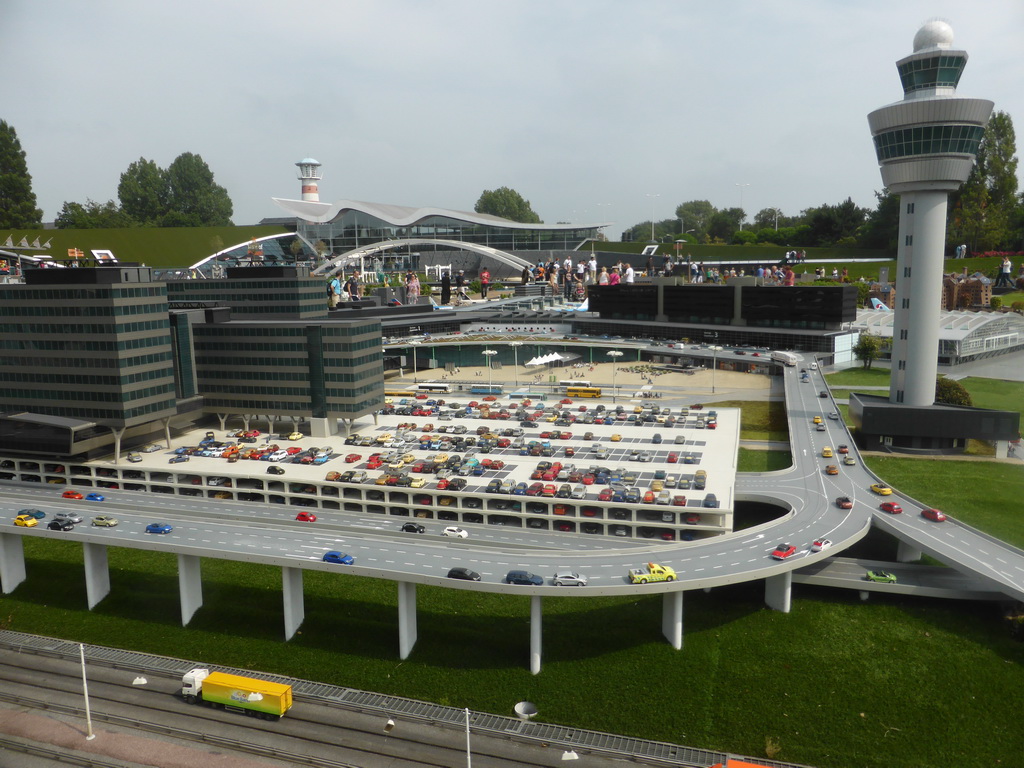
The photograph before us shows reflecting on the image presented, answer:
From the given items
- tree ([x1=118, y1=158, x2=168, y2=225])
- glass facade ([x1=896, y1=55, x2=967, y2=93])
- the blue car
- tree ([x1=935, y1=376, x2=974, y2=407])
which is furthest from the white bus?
tree ([x1=118, y1=158, x2=168, y2=225])

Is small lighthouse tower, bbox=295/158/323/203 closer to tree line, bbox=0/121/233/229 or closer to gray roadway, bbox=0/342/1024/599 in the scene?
tree line, bbox=0/121/233/229

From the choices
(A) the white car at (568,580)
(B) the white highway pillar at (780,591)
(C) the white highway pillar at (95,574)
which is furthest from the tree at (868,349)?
(C) the white highway pillar at (95,574)

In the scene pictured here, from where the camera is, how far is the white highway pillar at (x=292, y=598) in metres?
39.0

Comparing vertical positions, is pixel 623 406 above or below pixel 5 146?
below

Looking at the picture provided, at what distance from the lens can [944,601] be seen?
130 feet

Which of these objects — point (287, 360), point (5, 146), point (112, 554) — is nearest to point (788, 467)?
point (287, 360)

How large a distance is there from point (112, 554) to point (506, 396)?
40320mm

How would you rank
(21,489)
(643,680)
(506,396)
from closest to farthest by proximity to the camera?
(643,680) → (21,489) → (506,396)

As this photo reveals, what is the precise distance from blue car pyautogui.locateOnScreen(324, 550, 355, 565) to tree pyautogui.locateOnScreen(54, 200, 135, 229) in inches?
6504

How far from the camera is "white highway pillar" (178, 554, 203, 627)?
134ft

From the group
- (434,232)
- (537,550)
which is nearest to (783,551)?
(537,550)

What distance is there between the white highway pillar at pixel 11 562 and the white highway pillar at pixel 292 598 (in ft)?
60.7

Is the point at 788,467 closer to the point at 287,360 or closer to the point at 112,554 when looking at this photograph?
the point at 287,360

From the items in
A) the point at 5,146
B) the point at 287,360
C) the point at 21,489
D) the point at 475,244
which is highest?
the point at 5,146
